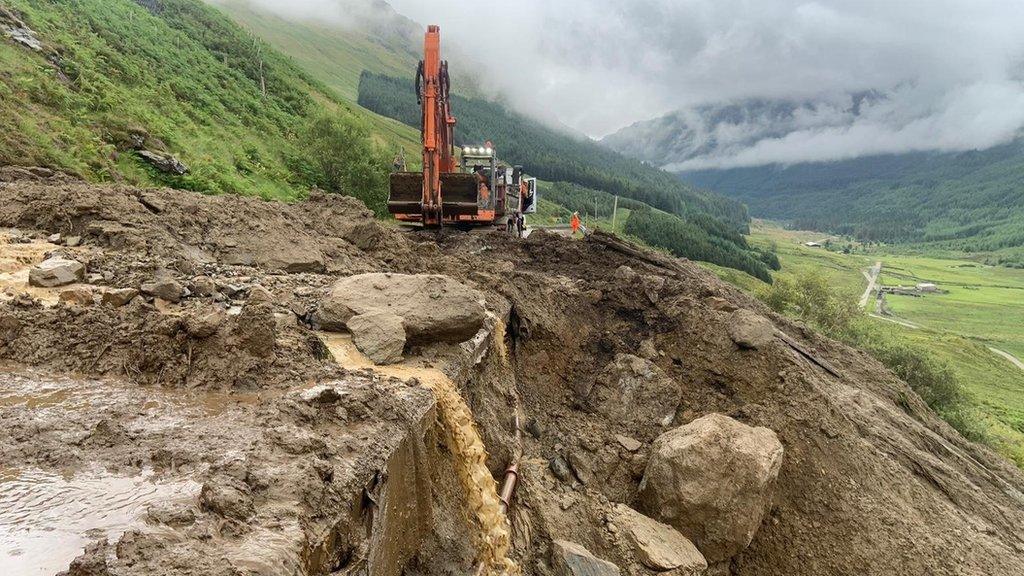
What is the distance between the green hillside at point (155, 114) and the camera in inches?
657

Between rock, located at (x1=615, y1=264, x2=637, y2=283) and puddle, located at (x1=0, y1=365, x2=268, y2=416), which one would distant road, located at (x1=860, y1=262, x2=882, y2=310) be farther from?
puddle, located at (x1=0, y1=365, x2=268, y2=416)

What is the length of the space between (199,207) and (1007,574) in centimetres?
1650

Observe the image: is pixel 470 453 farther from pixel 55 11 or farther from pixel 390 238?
pixel 55 11

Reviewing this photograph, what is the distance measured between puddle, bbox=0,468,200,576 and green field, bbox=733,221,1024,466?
23879mm

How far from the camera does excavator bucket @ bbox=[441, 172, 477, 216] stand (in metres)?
20.0

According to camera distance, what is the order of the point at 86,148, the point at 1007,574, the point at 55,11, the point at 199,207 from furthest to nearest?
the point at 55,11
the point at 86,148
the point at 199,207
the point at 1007,574

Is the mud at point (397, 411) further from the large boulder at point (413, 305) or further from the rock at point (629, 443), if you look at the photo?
the large boulder at point (413, 305)

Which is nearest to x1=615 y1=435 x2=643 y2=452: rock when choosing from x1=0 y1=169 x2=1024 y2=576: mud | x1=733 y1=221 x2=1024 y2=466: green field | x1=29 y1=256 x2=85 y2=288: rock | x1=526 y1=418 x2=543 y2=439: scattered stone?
x1=0 y1=169 x2=1024 y2=576: mud

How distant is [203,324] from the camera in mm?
6523

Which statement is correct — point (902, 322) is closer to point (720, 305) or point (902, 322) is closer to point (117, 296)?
point (720, 305)

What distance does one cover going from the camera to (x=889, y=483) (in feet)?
30.5

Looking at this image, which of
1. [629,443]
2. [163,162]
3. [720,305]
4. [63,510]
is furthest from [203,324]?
[163,162]

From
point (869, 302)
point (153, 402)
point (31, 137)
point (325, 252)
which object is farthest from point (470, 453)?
point (869, 302)

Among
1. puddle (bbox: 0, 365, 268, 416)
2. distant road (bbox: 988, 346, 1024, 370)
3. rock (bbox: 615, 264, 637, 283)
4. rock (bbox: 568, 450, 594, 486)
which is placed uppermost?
puddle (bbox: 0, 365, 268, 416)
